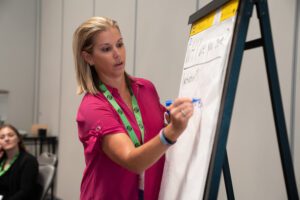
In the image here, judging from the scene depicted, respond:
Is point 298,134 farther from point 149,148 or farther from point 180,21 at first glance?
point 180,21

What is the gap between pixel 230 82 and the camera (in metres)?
1.01

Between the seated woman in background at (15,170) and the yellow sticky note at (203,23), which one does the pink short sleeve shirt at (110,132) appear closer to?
the yellow sticky note at (203,23)

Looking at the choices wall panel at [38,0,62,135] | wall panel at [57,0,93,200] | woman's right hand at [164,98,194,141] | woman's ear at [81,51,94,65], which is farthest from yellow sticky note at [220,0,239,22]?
wall panel at [38,0,62,135]

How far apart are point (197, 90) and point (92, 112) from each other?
387 mm

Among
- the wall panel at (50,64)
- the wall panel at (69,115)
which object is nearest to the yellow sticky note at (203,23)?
the wall panel at (69,115)

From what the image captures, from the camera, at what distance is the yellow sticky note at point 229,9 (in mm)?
1053

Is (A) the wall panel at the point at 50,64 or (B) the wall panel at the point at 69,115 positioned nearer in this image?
(B) the wall panel at the point at 69,115

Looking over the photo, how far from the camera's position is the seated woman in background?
2.94m

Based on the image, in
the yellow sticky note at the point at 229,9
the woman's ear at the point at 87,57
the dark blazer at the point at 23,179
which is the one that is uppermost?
the yellow sticky note at the point at 229,9

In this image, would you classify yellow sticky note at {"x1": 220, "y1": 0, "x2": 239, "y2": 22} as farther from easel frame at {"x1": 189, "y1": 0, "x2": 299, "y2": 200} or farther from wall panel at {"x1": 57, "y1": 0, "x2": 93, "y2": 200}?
wall panel at {"x1": 57, "y1": 0, "x2": 93, "y2": 200}

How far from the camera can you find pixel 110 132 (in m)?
1.19

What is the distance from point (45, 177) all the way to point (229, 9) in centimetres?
242

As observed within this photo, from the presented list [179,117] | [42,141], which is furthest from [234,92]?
[42,141]

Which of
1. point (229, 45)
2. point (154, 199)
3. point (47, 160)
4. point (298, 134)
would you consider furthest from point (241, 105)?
point (47, 160)
